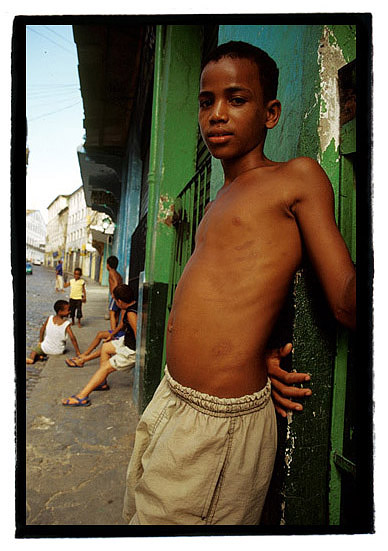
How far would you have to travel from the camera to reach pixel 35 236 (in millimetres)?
1314

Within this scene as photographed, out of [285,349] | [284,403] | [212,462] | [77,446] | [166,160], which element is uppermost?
[166,160]

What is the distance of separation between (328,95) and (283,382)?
28.0 inches

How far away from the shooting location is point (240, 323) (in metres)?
0.86

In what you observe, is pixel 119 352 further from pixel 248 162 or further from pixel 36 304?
pixel 248 162

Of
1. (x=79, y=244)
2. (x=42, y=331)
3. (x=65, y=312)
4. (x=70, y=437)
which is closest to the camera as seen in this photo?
(x=42, y=331)

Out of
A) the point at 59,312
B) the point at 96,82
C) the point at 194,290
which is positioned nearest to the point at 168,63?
the point at 96,82

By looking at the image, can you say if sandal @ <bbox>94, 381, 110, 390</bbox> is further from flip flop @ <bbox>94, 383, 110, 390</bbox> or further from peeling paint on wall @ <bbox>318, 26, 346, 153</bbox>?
peeling paint on wall @ <bbox>318, 26, 346, 153</bbox>

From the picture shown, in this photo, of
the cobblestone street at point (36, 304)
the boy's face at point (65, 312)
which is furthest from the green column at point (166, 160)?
the cobblestone street at point (36, 304)

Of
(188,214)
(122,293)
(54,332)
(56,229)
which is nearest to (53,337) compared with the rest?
(54,332)

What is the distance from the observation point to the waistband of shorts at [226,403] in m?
0.87

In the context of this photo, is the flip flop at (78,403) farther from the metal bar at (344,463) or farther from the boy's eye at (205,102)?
the boy's eye at (205,102)

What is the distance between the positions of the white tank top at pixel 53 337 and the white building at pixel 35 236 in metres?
0.33

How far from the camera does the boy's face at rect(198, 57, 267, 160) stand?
34.6 inches

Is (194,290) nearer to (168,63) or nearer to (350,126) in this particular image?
(350,126)
